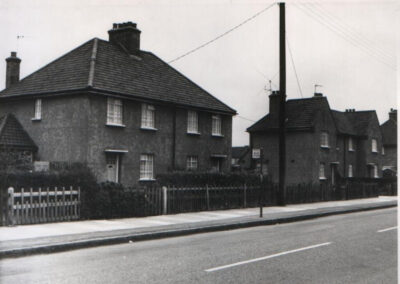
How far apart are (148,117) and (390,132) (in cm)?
3935

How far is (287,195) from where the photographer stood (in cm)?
2467

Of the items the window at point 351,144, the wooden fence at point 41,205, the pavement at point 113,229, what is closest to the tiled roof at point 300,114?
the window at point 351,144

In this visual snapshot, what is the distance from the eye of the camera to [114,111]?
76.9ft

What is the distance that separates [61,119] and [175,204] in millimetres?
8563

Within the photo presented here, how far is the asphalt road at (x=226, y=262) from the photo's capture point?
7391 millimetres

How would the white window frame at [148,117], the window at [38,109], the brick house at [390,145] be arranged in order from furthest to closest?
the brick house at [390,145], the white window frame at [148,117], the window at [38,109]

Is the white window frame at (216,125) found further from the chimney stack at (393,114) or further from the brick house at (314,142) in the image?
the chimney stack at (393,114)

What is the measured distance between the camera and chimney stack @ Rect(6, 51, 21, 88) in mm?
28156

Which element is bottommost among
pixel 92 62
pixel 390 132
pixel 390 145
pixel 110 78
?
pixel 390 145

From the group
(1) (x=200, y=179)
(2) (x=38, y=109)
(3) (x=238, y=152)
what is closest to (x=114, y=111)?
(2) (x=38, y=109)

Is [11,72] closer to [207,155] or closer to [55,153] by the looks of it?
[55,153]

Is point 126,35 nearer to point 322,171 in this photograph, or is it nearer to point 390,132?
point 322,171

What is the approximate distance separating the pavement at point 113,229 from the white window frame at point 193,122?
9.85m

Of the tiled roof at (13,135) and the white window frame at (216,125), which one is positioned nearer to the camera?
the tiled roof at (13,135)
